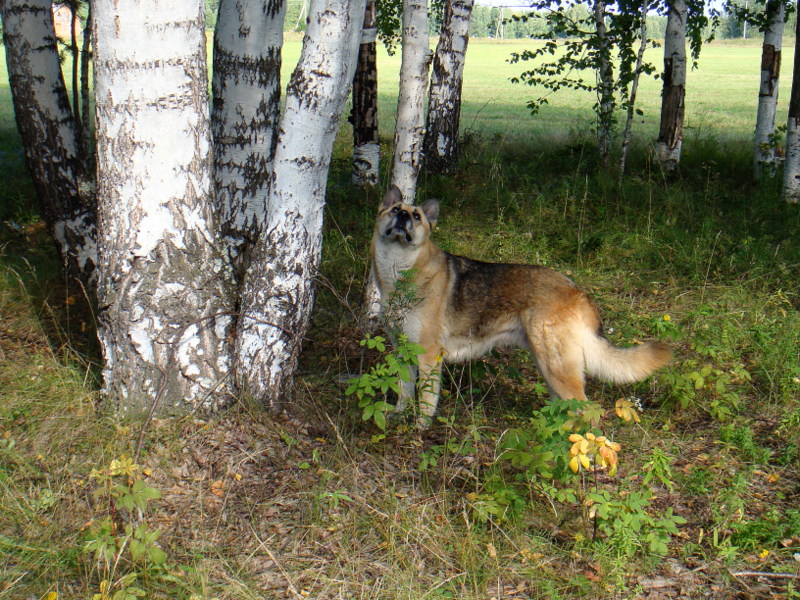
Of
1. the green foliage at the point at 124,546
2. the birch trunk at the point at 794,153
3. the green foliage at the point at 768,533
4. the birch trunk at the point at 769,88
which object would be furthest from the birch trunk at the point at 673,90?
the green foliage at the point at 124,546

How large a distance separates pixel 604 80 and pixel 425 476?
7.45 m

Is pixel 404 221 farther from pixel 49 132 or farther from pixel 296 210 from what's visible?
pixel 49 132

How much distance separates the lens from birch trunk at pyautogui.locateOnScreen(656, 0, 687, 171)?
9062mm

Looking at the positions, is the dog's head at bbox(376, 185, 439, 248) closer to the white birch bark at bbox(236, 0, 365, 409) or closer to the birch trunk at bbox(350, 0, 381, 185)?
the white birch bark at bbox(236, 0, 365, 409)

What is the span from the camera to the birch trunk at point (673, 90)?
9062 mm

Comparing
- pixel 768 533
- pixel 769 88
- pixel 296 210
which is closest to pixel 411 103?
pixel 296 210

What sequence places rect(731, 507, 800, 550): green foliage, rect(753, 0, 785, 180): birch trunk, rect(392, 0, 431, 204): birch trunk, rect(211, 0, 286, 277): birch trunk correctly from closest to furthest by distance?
rect(731, 507, 800, 550): green foliage
rect(211, 0, 286, 277): birch trunk
rect(392, 0, 431, 204): birch trunk
rect(753, 0, 785, 180): birch trunk

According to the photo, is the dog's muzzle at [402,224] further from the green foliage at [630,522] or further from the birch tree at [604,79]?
the birch tree at [604,79]

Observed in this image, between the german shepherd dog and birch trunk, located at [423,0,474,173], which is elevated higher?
birch trunk, located at [423,0,474,173]

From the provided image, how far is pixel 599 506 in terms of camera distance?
2.93m

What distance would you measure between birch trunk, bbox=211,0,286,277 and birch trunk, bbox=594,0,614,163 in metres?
5.35

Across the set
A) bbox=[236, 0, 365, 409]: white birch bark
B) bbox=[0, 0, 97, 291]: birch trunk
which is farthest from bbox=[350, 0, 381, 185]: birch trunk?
bbox=[236, 0, 365, 409]: white birch bark

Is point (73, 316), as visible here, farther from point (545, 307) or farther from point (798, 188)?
point (798, 188)

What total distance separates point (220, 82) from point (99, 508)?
3.18m
